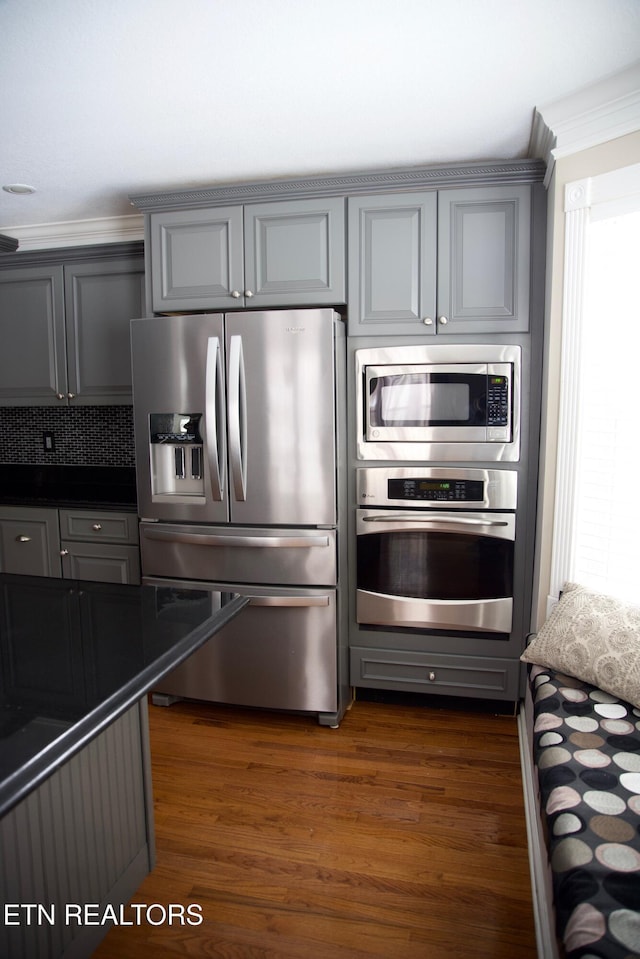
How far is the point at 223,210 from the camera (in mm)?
2830

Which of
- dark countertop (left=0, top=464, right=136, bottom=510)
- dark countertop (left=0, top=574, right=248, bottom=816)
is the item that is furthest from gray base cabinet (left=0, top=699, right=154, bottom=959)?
dark countertop (left=0, top=464, right=136, bottom=510)

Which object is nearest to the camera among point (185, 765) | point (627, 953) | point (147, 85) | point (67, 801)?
point (627, 953)

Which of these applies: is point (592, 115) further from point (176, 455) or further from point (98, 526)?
point (98, 526)

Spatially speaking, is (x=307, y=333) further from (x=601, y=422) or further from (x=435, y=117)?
(x=601, y=422)

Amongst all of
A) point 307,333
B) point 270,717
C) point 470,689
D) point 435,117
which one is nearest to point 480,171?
point 435,117

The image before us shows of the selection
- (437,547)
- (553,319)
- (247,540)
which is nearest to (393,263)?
(553,319)

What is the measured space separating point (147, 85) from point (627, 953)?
8.11 feet

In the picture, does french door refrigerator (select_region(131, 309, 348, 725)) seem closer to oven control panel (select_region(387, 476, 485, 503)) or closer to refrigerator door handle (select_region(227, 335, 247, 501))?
refrigerator door handle (select_region(227, 335, 247, 501))

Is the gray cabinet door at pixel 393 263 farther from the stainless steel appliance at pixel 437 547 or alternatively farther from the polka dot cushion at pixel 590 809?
the polka dot cushion at pixel 590 809

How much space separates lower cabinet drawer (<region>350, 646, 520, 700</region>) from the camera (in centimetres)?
281

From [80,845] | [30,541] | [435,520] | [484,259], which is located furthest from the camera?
[30,541]

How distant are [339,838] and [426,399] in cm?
169

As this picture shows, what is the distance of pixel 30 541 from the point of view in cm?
331

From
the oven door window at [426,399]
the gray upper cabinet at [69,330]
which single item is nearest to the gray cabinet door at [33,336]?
the gray upper cabinet at [69,330]
